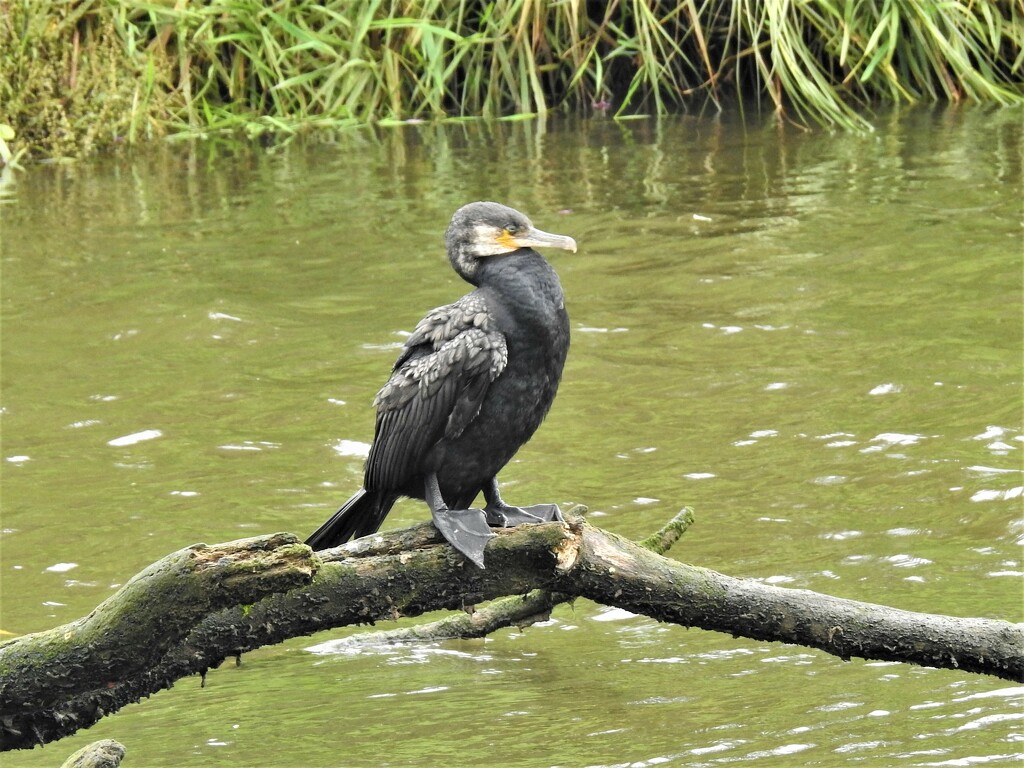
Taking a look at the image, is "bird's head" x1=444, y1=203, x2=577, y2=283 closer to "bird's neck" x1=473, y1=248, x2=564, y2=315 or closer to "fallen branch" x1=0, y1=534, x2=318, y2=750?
"bird's neck" x1=473, y1=248, x2=564, y2=315

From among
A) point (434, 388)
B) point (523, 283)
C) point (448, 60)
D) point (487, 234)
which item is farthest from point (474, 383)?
point (448, 60)

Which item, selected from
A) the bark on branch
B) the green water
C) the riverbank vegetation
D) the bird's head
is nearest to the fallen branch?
the bark on branch

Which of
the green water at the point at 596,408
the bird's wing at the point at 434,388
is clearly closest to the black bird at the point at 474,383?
the bird's wing at the point at 434,388

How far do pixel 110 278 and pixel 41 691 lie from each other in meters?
5.13

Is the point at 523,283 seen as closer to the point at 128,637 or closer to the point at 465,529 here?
the point at 465,529

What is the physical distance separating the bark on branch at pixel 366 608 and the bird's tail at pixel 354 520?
31cm

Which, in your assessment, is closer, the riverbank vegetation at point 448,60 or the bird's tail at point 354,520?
the bird's tail at point 354,520

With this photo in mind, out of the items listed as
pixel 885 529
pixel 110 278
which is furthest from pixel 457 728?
pixel 110 278

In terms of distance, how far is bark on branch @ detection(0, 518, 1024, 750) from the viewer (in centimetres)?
242

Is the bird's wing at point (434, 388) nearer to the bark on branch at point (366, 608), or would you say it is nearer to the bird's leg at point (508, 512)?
the bird's leg at point (508, 512)

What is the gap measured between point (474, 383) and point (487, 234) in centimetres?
34

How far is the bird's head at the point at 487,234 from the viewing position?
321cm

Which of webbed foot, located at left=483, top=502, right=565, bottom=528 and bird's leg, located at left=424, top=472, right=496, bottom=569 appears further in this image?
webbed foot, located at left=483, top=502, right=565, bottom=528

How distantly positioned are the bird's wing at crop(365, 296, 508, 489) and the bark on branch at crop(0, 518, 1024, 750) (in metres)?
0.29
